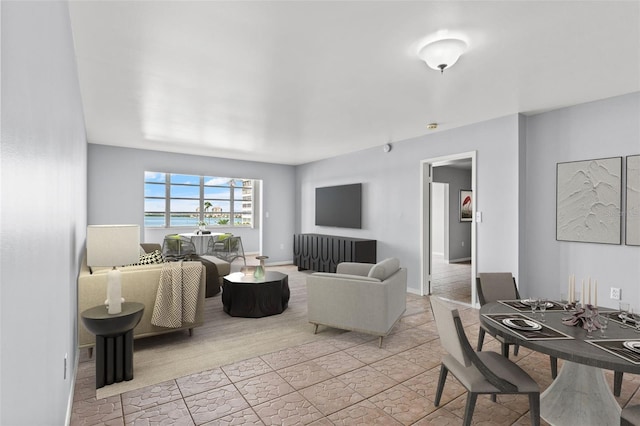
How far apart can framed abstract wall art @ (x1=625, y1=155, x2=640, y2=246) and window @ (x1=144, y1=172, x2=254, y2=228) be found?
24.5 feet

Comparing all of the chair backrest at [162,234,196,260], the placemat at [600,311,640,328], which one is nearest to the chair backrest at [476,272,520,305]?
the placemat at [600,311,640,328]

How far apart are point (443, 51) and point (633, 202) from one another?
8.71 feet

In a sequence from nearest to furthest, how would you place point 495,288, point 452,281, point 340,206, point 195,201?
1. point 495,288
2. point 452,281
3. point 340,206
4. point 195,201

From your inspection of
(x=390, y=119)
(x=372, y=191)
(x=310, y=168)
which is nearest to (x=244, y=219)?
(x=310, y=168)

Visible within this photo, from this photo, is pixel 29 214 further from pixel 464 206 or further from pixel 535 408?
pixel 464 206

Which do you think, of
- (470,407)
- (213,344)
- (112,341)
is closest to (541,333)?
(470,407)

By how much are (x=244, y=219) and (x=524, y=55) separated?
908 centimetres

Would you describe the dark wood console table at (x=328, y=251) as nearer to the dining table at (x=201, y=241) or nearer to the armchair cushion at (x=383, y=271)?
the dining table at (x=201, y=241)

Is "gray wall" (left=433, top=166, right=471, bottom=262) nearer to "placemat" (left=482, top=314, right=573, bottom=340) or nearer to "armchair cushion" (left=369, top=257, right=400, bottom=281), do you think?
Answer: "armchair cushion" (left=369, top=257, right=400, bottom=281)

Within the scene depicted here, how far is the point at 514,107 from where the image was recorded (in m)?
3.94

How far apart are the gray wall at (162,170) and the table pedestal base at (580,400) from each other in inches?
264

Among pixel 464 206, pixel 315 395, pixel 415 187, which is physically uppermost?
pixel 415 187

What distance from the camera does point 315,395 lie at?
244cm

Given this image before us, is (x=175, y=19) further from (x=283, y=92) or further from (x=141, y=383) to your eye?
(x=141, y=383)
